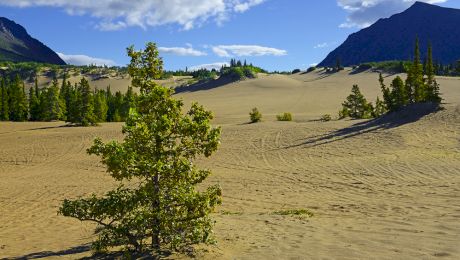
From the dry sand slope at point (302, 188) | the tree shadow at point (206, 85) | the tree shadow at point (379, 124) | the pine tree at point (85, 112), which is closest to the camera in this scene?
the dry sand slope at point (302, 188)

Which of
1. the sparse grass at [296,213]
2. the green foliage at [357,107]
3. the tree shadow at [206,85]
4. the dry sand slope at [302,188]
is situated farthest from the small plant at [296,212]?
the tree shadow at [206,85]

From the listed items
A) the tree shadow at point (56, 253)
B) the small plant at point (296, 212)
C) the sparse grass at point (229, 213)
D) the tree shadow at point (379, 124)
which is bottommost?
the sparse grass at point (229, 213)

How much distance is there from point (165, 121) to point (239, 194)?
1243 cm

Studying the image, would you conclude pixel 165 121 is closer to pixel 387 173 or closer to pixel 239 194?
pixel 239 194

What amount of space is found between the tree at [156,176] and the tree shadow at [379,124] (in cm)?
2578

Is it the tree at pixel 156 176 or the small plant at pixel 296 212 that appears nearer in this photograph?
the tree at pixel 156 176

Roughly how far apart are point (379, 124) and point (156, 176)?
35587 millimetres

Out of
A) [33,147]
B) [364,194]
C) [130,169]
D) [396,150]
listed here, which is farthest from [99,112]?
[130,169]

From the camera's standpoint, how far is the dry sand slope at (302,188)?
12.0 meters

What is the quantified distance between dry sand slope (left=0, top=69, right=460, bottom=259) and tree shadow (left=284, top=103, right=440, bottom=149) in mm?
187

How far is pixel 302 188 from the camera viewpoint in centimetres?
2250

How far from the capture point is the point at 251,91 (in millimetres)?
135625

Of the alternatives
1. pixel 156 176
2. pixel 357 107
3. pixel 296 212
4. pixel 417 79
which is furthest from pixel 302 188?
pixel 357 107

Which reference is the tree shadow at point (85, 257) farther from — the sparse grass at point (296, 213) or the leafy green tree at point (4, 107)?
the leafy green tree at point (4, 107)
